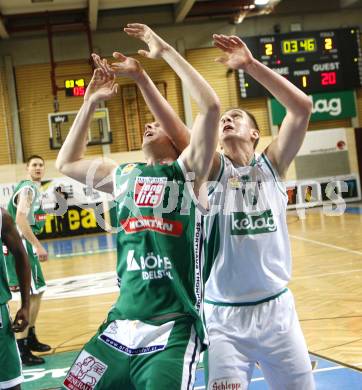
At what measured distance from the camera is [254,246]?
3205 mm

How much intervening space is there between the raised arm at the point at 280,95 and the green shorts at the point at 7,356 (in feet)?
5.56

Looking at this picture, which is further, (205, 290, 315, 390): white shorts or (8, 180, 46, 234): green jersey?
(8, 180, 46, 234): green jersey

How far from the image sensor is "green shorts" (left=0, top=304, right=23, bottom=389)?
3426mm

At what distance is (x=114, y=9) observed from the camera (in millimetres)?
20438

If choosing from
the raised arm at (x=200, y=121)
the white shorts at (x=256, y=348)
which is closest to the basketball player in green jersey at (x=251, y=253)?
the white shorts at (x=256, y=348)

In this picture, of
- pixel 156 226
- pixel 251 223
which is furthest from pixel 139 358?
pixel 251 223

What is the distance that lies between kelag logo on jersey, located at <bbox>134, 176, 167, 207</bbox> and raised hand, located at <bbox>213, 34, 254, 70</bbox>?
2.19 feet

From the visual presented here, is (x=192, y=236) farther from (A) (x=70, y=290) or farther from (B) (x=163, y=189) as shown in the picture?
(A) (x=70, y=290)

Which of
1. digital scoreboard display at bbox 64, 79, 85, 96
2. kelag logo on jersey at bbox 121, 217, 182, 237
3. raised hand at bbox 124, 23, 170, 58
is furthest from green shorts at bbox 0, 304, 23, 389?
digital scoreboard display at bbox 64, 79, 85, 96

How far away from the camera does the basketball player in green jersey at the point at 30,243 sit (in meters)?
6.33

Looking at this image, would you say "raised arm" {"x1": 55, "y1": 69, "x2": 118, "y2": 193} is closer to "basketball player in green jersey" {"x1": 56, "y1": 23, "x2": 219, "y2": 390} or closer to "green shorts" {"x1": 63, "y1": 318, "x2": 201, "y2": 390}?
"basketball player in green jersey" {"x1": 56, "y1": 23, "x2": 219, "y2": 390}

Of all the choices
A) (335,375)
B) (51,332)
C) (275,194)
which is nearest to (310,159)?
A: (51,332)

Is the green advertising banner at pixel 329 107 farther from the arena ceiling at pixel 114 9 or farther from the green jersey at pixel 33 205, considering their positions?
the green jersey at pixel 33 205

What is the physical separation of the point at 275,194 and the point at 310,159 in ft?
56.0
